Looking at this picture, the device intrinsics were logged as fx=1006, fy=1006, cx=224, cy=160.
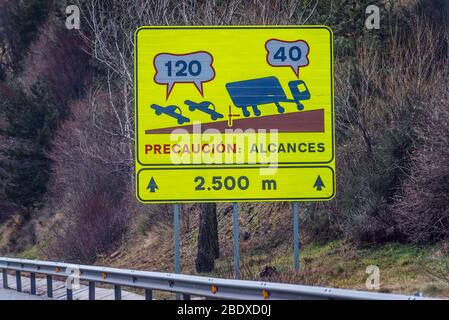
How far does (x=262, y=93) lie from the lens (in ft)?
59.8

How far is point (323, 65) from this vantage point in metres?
18.2

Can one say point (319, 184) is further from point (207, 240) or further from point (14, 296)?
point (207, 240)

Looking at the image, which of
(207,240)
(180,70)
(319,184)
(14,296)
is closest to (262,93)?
(180,70)

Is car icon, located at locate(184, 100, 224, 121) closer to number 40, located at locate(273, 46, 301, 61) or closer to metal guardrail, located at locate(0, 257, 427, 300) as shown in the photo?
number 40, located at locate(273, 46, 301, 61)

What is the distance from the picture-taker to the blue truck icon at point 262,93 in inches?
715

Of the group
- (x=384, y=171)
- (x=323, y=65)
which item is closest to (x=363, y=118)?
(x=384, y=171)

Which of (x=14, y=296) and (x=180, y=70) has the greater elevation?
(x=180, y=70)

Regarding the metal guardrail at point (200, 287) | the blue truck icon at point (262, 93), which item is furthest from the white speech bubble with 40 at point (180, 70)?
the metal guardrail at point (200, 287)

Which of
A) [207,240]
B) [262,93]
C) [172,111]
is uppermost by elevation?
[262,93]

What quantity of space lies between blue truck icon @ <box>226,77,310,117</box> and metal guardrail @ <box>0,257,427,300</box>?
4.21 metres

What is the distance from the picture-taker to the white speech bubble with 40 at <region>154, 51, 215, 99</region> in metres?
18.2

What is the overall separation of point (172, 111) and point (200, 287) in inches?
211

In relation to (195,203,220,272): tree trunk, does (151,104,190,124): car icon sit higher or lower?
higher

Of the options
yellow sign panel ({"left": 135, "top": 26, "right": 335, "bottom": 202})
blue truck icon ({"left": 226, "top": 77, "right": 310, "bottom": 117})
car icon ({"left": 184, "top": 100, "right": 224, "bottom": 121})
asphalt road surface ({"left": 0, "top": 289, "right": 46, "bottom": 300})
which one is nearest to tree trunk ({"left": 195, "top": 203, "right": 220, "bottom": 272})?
asphalt road surface ({"left": 0, "top": 289, "right": 46, "bottom": 300})
